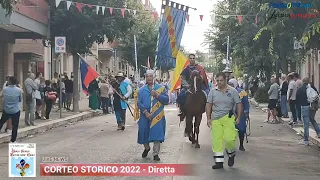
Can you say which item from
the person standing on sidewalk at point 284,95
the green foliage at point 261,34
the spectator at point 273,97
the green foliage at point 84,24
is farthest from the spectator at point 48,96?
the person standing on sidewalk at point 284,95

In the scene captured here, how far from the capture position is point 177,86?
42.8 feet

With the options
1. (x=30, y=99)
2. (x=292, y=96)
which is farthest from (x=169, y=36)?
(x=292, y=96)

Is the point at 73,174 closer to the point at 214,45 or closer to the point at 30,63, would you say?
the point at 30,63

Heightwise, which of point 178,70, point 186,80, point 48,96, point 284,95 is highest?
point 178,70

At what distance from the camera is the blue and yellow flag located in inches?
500

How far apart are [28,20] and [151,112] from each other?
12.7 metres

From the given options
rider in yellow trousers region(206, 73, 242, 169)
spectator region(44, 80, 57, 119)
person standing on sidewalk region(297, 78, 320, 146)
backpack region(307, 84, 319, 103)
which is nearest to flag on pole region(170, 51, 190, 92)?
rider in yellow trousers region(206, 73, 242, 169)

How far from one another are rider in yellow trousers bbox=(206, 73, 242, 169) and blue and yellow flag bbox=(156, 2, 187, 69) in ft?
8.21

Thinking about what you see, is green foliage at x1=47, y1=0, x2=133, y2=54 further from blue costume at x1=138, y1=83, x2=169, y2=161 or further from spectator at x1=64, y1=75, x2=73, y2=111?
blue costume at x1=138, y1=83, x2=169, y2=161

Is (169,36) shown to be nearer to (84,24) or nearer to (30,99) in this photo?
(30,99)

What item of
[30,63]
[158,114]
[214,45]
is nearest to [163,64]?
[158,114]

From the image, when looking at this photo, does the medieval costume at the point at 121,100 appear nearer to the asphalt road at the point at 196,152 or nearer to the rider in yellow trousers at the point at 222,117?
the asphalt road at the point at 196,152
